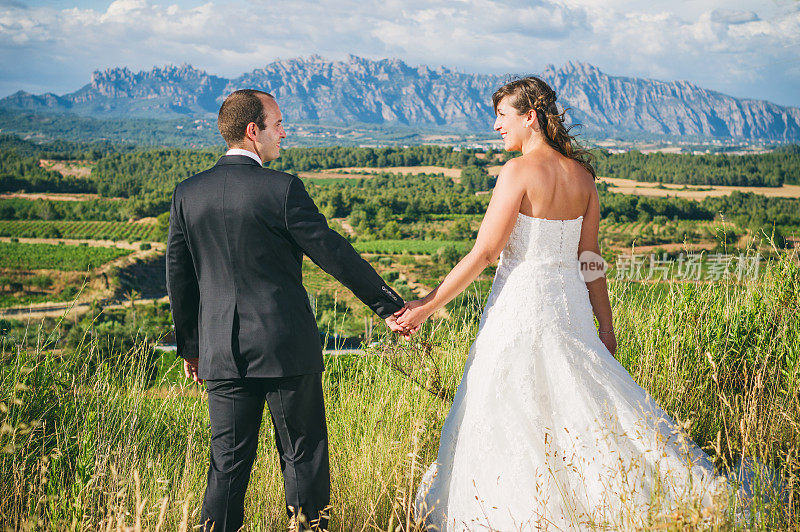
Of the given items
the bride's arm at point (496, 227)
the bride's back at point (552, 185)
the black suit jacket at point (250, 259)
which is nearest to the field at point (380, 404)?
the black suit jacket at point (250, 259)

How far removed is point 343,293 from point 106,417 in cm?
6340

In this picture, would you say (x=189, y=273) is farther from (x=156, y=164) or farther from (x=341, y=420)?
(x=156, y=164)

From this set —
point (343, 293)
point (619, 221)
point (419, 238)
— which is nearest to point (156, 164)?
point (419, 238)

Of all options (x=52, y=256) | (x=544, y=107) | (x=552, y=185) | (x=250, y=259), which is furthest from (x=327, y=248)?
(x=52, y=256)

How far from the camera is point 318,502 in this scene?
7.26 ft

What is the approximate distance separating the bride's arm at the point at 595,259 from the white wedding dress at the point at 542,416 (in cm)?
12

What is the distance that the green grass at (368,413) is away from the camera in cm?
240

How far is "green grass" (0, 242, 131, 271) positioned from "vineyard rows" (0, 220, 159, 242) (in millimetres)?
5034

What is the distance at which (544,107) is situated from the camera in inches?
95.7

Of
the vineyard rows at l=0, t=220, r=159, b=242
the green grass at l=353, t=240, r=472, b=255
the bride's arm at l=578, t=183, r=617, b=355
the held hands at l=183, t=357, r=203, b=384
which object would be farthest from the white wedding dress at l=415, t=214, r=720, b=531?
the vineyard rows at l=0, t=220, r=159, b=242

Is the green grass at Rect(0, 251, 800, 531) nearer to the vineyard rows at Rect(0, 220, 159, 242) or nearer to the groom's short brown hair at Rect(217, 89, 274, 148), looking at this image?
the groom's short brown hair at Rect(217, 89, 274, 148)

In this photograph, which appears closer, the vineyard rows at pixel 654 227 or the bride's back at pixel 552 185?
the bride's back at pixel 552 185

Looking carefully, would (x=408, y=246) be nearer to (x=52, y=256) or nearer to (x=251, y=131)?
(x=52, y=256)

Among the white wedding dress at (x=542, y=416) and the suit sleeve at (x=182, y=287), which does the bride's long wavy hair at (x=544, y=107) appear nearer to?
the white wedding dress at (x=542, y=416)
